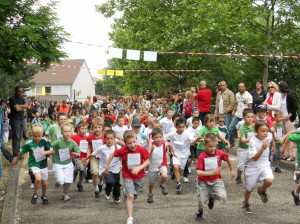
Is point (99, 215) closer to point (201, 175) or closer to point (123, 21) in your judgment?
point (201, 175)

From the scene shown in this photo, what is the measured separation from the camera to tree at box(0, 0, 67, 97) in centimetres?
1100

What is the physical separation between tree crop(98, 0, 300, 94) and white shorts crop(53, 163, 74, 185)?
14.4 metres

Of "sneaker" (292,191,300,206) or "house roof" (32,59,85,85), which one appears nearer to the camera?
"sneaker" (292,191,300,206)

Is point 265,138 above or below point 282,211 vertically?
above

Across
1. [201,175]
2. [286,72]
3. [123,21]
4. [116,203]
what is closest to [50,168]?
[116,203]

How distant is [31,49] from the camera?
11516 mm

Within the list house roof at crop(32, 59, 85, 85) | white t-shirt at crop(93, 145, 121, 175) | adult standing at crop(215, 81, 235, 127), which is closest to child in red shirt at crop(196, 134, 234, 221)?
white t-shirt at crop(93, 145, 121, 175)

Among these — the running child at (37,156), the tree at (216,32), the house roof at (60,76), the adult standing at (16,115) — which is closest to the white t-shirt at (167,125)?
the adult standing at (16,115)

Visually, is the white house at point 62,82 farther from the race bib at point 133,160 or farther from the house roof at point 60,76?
the race bib at point 133,160

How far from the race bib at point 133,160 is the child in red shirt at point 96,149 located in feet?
6.40

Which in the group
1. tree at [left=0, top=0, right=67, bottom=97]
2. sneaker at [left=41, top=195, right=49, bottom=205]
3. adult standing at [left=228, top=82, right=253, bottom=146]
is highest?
tree at [left=0, top=0, right=67, bottom=97]

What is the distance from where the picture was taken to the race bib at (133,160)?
8.17 metres

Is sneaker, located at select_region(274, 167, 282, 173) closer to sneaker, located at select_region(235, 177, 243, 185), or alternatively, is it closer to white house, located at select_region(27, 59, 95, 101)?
sneaker, located at select_region(235, 177, 243, 185)

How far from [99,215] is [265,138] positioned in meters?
2.87
